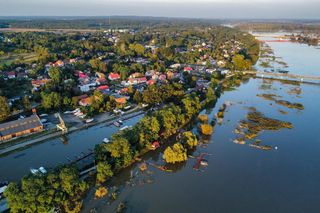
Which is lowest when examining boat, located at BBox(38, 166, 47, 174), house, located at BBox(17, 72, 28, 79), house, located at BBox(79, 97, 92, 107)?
boat, located at BBox(38, 166, 47, 174)

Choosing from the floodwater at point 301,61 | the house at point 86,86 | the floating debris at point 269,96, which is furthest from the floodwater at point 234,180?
the floodwater at point 301,61

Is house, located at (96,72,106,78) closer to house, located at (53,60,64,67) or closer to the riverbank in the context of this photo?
house, located at (53,60,64,67)

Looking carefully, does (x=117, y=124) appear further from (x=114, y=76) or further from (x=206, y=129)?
(x=114, y=76)

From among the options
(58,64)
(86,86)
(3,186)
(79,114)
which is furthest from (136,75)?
(3,186)

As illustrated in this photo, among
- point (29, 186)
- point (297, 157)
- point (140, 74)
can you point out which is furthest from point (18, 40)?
point (297, 157)

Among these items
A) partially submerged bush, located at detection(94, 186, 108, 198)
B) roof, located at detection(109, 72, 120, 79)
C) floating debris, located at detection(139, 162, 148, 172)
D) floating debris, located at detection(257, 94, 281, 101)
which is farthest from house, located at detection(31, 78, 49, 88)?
floating debris, located at detection(257, 94, 281, 101)
